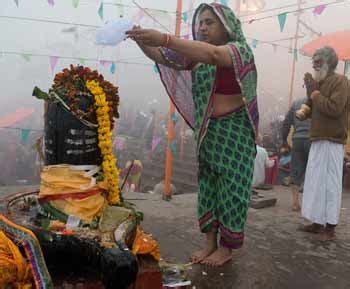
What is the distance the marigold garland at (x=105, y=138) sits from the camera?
2559mm

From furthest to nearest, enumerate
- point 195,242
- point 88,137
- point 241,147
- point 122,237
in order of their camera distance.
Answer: point 195,242
point 241,147
point 88,137
point 122,237

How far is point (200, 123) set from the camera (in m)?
3.02

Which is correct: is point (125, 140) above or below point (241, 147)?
below

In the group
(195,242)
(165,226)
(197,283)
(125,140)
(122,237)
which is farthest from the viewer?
(125,140)

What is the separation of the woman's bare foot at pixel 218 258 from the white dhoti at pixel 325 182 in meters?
1.32

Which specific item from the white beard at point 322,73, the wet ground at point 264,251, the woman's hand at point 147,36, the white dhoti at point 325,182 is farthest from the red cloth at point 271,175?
the woman's hand at point 147,36

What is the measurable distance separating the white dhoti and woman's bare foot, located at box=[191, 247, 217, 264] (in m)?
1.35

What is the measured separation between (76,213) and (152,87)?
21582 millimetres

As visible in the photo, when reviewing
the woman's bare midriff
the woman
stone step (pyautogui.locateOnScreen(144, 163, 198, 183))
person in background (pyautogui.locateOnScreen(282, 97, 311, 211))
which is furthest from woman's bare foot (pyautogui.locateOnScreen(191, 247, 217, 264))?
stone step (pyautogui.locateOnScreen(144, 163, 198, 183))

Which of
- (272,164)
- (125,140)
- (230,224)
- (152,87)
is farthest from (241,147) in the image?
(152,87)

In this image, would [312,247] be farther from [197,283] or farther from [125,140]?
[125,140]

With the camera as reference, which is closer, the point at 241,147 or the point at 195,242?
the point at 241,147

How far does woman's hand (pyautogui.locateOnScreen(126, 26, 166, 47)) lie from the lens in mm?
2365

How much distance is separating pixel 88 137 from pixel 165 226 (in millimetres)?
1744
